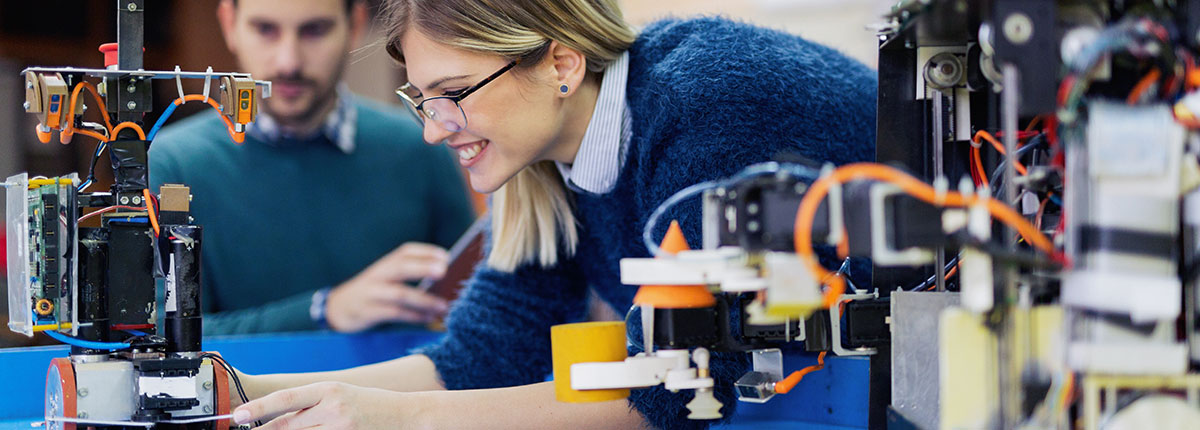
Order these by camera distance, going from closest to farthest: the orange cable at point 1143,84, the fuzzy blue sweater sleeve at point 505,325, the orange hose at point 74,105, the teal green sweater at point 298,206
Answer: the orange cable at point 1143,84
the orange hose at point 74,105
the fuzzy blue sweater sleeve at point 505,325
the teal green sweater at point 298,206

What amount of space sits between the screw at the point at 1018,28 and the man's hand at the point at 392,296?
58.3 inches

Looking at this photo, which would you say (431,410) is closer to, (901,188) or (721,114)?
(721,114)

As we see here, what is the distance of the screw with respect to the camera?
2.68 ft

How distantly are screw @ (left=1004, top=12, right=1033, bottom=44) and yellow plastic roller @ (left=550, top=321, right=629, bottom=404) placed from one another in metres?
0.46

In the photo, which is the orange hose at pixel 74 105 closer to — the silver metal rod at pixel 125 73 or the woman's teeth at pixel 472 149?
the silver metal rod at pixel 125 73

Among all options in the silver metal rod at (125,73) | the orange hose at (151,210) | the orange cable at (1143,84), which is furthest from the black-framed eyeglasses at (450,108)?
the orange cable at (1143,84)

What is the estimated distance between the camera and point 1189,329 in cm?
81

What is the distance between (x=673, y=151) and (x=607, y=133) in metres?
0.16

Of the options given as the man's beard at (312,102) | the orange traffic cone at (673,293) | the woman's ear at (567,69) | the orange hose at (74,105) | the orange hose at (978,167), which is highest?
the man's beard at (312,102)

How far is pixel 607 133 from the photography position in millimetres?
1492

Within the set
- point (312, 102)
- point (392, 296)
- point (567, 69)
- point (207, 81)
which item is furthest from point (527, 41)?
point (312, 102)

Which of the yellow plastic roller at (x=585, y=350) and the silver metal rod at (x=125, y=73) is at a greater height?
the silver metal rod at (x=125, y=73)

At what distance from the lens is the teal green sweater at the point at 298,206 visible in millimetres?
2311

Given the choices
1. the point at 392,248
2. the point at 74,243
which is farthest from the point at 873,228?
the point at 392,248
